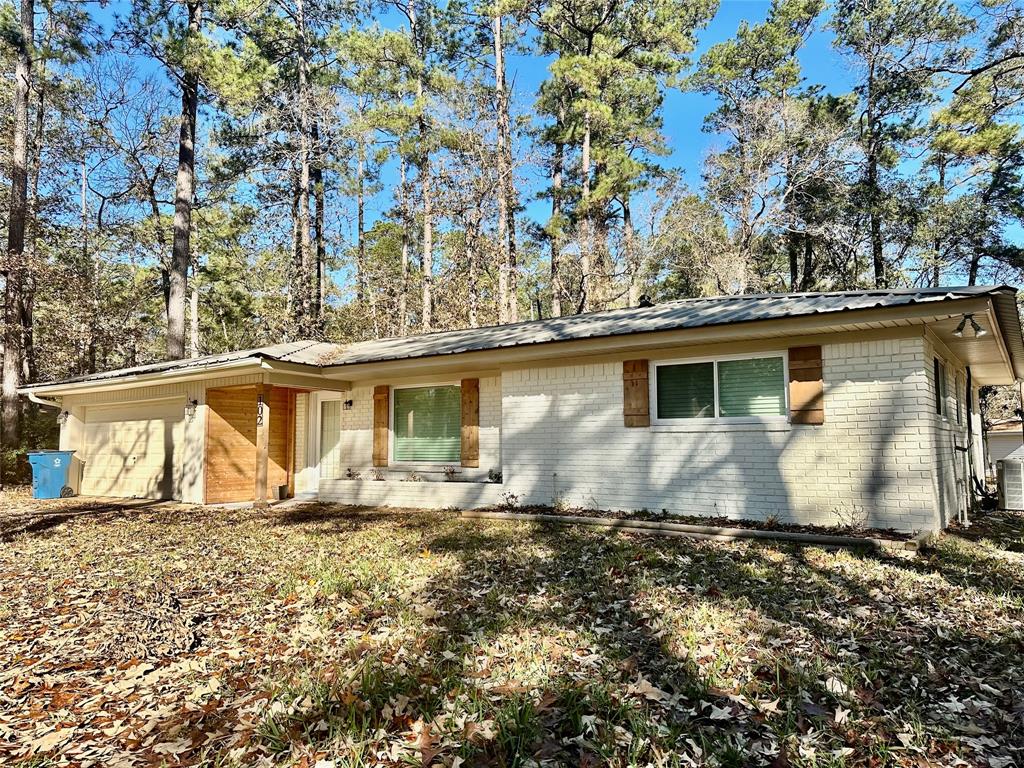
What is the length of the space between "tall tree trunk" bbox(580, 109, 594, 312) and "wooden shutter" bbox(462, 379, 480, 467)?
10.3 m

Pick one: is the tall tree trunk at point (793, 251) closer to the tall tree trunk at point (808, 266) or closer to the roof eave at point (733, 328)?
the tall tree trunk at point (808, 266)

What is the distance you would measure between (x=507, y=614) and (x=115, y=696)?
7.71 feet

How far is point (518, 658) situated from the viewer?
134 inches

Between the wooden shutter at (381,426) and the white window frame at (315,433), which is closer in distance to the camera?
the wooden shutter at (381,426)

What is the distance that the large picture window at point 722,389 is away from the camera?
7.28 m

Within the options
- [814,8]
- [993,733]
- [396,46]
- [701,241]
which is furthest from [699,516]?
[814,8]

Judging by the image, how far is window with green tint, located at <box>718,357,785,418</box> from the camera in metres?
7.25

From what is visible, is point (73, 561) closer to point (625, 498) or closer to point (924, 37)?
point (625, 498)

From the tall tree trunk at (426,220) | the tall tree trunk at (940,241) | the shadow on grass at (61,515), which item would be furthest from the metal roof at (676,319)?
the tall tree trunk at (940,241)

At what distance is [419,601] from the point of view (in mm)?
4504

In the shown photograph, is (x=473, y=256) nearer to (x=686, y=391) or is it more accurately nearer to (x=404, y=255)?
(x=404, y=255)

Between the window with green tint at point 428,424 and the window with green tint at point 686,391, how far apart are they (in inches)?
151

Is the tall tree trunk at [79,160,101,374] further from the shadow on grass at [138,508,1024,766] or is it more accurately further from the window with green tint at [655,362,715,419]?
the window with green tint at [655,362,715,419]

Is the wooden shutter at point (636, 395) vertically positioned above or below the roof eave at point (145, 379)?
below
